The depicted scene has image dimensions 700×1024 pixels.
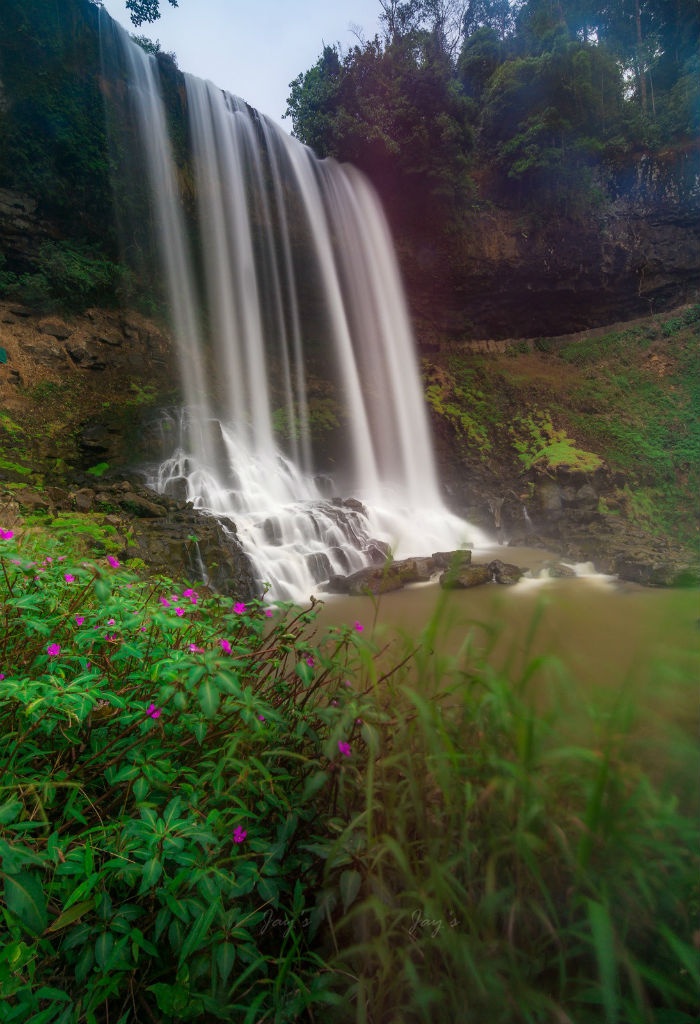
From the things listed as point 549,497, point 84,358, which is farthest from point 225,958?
point 84,358

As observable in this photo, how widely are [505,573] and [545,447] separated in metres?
6.99

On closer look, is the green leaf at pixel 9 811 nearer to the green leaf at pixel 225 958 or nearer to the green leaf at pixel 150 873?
the green leaf at pixel 150 873

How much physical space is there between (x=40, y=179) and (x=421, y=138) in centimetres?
1032

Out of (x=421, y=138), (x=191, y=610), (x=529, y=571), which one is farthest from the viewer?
(x=421, y=138)

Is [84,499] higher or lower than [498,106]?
lower

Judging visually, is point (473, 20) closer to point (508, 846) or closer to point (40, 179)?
point (40, 179)

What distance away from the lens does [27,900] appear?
0.81 meters

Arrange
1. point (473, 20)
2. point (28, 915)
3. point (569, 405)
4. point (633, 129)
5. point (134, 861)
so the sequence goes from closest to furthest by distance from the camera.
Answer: point (28, 915), point (134, 861), point (569, 405), point (633, 129), point (473, 20)

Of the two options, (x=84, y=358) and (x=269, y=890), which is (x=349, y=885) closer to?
(x=269, y=890)

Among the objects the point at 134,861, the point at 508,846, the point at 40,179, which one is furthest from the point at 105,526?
the point at 40,179

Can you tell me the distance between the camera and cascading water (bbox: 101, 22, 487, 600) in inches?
433

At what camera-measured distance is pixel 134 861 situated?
96cm

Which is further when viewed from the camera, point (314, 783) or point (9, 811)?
point (314, 783)

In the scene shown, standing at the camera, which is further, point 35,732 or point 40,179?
point 40,179
